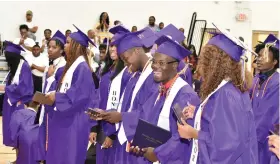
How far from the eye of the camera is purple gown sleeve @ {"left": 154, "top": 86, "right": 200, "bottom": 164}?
11.3 ft

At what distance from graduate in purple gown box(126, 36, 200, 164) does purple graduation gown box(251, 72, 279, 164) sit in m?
1.33

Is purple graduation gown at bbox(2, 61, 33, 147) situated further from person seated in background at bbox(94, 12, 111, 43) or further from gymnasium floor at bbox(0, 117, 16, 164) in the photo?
person seated in background at bbox(94, 12, 111, 43)

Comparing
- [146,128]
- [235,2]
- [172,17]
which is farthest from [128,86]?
[235,2]

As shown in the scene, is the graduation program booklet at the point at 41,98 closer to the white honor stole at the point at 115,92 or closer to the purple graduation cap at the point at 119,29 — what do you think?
the white honor stole at the point at 115,92

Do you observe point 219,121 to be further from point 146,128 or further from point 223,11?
point 223,11

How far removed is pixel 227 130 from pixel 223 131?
1.0 inches

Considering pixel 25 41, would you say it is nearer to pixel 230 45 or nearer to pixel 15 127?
pixel 15 127

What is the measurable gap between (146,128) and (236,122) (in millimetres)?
661

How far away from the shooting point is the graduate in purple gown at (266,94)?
15.7ft

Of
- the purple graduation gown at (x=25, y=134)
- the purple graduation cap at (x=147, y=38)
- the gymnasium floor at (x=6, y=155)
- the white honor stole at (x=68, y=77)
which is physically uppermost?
the purple graduation cap at (x=147, y=38)

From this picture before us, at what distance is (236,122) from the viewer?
10.2 ft

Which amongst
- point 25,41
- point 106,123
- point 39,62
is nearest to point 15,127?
point 106,123

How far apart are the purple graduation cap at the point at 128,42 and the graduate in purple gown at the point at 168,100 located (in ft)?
3.13

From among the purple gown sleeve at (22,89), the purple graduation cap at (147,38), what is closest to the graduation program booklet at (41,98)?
the purple graduation cap at (147,38)
